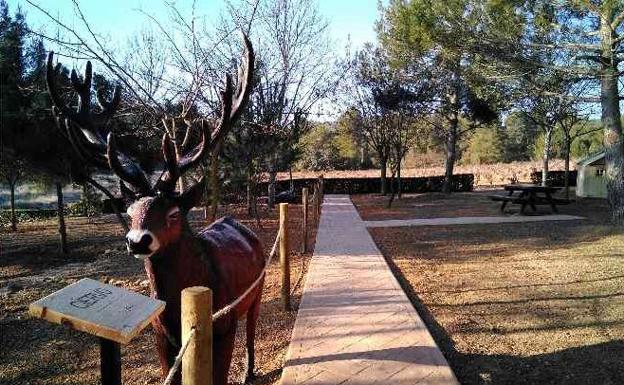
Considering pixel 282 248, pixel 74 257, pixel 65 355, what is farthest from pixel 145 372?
pixel 74 257

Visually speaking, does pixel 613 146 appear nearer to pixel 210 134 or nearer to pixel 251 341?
pixel 251 341

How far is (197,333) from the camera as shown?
1993 mm

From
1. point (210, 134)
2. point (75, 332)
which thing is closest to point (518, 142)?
point (75, 332)

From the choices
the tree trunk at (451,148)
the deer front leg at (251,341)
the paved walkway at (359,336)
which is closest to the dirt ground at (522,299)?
the paved walkway at (359,336)

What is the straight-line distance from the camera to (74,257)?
10.9 m

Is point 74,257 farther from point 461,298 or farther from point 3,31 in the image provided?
point 461,298

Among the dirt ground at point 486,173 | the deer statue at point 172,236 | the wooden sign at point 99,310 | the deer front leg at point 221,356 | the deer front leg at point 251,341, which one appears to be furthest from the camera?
the dirt ground at point 486,173

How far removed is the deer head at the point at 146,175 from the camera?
263 cm

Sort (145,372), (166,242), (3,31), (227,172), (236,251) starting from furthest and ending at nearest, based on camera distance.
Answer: (227,172) < (3,31) < (145,372) < (236,251) < (166,242)

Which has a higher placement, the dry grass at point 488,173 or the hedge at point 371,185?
the dry grass at point 488,173

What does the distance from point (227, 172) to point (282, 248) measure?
39.7 feet

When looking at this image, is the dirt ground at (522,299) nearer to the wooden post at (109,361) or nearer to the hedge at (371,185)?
the wooden post at (109,361)

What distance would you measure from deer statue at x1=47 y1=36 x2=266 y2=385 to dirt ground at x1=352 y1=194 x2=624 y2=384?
2007 millimetres

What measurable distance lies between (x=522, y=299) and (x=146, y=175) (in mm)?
4856
